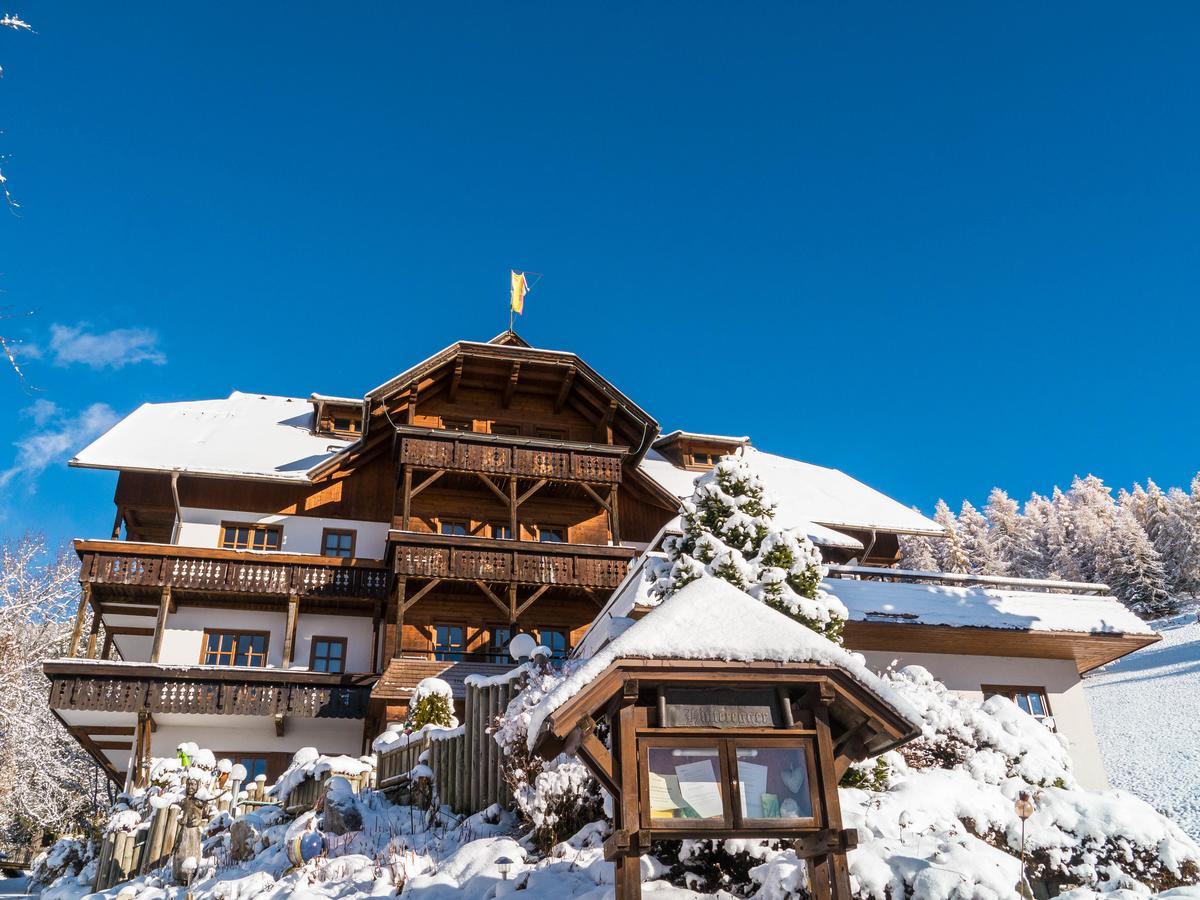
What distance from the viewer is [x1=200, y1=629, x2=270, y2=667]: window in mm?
25969

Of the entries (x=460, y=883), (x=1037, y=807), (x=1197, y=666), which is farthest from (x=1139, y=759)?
(x=460, y=883)

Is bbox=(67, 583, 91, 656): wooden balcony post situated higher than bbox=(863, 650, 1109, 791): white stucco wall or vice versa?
bbox=(67, 583, 91, 656): wooden balcony post

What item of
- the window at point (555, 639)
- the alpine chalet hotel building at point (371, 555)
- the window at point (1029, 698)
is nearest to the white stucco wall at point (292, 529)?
the alpine chalet hotel building at point (371, 555)

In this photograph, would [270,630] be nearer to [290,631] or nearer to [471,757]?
[290,631]

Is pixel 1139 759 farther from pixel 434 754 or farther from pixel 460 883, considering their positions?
pixel 460 883

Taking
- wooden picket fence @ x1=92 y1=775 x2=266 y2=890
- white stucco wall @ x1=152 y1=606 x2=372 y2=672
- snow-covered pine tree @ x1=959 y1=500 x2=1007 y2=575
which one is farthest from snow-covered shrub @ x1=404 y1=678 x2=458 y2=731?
snow-covered pine tree @ x1=959 y1=500 x2=1007 y2=575

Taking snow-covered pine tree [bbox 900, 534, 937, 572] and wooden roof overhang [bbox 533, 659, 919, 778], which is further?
snow-covered pine tree [bbox 900, 534, 937, 572]

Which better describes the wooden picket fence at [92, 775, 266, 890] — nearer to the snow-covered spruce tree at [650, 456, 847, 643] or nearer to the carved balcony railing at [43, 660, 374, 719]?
the snow-covered spruce tree at [650, 456, 847, 643]

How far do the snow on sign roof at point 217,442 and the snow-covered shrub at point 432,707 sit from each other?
12.4m

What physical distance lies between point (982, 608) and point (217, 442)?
70.7ft

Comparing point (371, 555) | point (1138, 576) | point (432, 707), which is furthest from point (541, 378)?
point (1138, 576)

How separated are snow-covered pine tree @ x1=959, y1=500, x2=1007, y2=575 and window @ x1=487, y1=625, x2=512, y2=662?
132 ft

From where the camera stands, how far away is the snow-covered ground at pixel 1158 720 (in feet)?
85.0

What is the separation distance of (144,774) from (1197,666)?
4187 cm
